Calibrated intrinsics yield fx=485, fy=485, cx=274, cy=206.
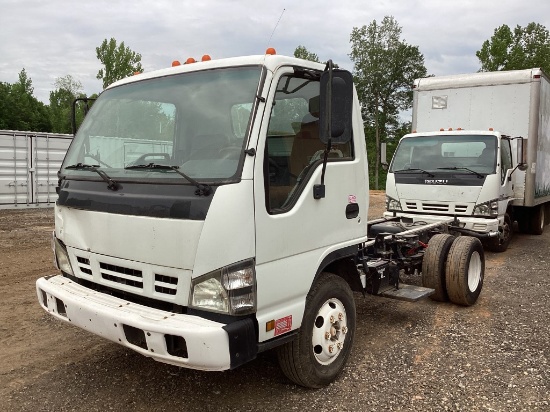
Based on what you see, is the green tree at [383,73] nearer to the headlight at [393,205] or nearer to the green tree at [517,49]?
the green tree at [517,49]

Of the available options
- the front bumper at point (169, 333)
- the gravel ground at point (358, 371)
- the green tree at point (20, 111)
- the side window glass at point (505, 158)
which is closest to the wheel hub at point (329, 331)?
the gravel ground at point (358, 371)

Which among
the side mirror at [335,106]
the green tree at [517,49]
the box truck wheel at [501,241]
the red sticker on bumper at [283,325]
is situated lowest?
the box truck wheel at [501,241]

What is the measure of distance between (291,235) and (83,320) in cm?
144

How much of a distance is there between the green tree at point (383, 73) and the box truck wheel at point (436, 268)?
3522 centimetres

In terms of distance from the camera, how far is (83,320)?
309cm

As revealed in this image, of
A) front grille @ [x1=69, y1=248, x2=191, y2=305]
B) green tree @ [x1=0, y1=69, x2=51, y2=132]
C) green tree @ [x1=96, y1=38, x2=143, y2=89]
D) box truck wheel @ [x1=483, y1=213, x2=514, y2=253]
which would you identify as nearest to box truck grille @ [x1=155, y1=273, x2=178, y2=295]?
front grille @ [x1=69, y1=248, x2=191, y2=305]

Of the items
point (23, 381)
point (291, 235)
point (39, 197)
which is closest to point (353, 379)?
point (291, 235)

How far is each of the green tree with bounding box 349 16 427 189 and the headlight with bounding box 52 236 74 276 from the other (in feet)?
124

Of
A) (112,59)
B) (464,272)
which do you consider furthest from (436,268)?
(112,59)

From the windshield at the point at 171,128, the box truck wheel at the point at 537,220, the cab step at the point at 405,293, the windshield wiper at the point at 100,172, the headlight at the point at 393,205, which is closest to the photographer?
the windshield at the point at 171,128

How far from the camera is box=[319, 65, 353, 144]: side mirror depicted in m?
2.99

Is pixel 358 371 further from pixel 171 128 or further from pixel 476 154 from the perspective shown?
pixel 476 154

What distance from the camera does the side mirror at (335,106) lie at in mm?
2988

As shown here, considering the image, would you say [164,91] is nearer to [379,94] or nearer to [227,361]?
[227,361]
